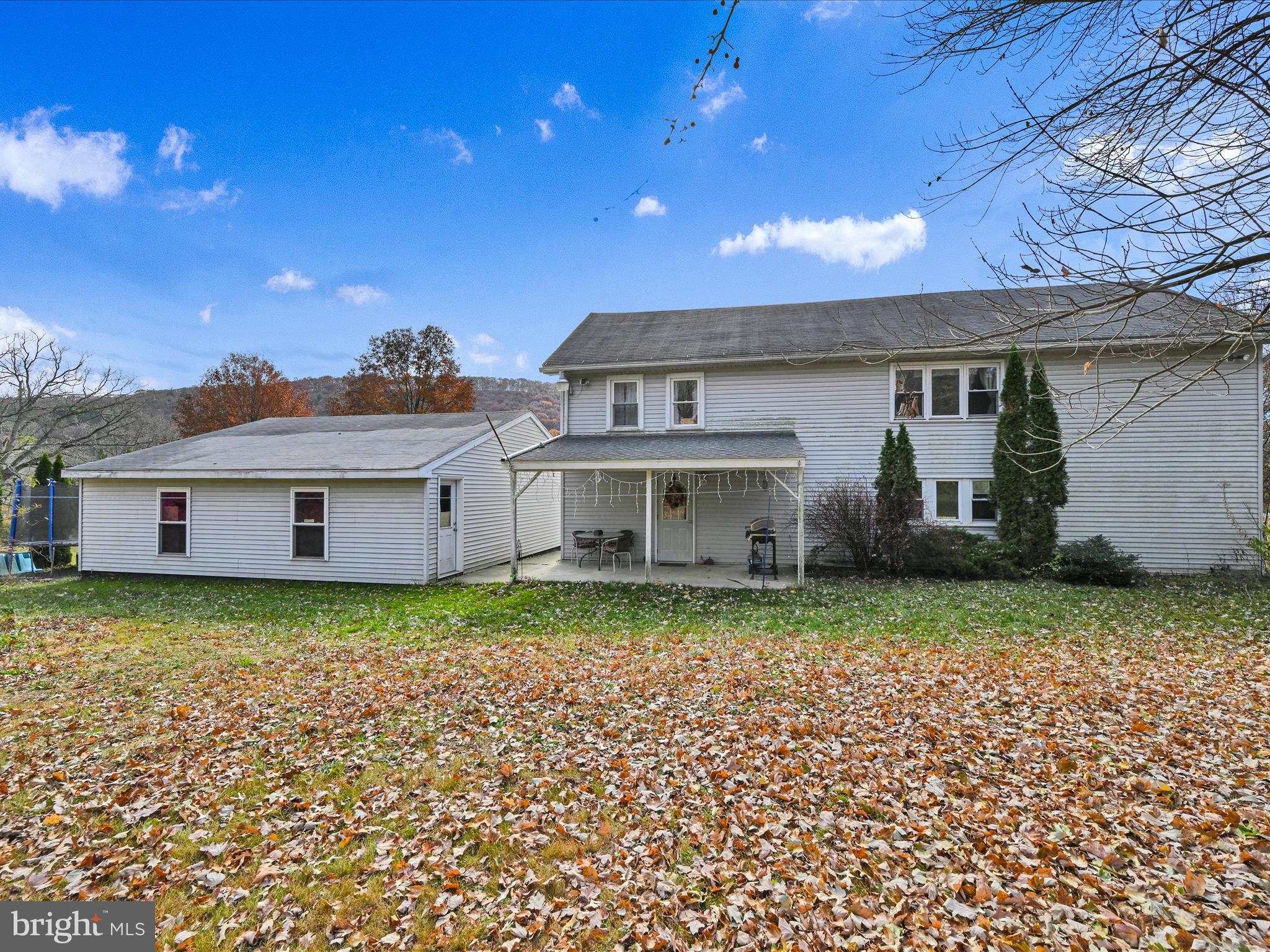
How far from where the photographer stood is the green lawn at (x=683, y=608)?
842 centimetres

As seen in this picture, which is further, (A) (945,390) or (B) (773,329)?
(B) (773,329)

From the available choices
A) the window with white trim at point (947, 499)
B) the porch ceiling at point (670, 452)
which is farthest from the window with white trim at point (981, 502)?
the porch ceiling at point (670, 452)

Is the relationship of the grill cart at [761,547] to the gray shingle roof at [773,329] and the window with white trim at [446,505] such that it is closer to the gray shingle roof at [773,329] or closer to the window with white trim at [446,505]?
the gray shingle roof at [773,329]

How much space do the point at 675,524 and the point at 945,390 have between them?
24.2 feet

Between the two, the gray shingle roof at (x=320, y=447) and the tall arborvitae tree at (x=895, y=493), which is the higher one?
the gray shingle roof at (x=320, y=447)

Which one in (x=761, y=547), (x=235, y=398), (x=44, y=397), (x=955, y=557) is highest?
(x=235, y=398)

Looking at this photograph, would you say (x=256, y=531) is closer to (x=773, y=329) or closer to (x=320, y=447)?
(x=320, y=447)

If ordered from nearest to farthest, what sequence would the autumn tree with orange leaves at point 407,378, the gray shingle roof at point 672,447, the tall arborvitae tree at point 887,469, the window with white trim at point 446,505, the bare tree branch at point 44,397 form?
the gray shingle roof at point 672,447 < the tall arborvitae tree at point 887,469 < the window with white trim at point 446,505 < the bare tree branch at point 44,397 < the autumn tree with orange leaves at point 407,378

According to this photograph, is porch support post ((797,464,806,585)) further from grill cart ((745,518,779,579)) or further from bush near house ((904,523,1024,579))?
bush near house ((904,523,1024,579))

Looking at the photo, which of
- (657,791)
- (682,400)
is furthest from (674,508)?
(657,791)

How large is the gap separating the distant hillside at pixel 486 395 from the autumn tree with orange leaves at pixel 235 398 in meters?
1.39

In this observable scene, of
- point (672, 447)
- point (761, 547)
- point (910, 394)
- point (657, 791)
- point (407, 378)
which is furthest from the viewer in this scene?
point (407, 378)

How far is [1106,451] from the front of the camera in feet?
42.5

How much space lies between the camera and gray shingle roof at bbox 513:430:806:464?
12.1m
